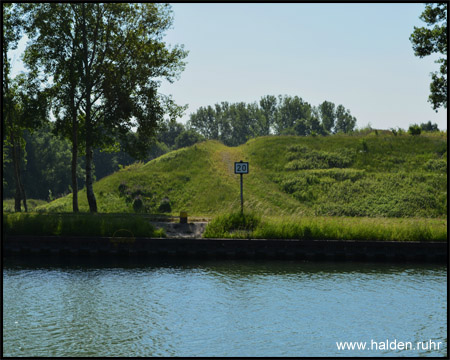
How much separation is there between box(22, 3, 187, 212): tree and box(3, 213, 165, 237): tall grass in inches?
436

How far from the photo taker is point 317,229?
3059cm

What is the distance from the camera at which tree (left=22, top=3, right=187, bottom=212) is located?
137 feet

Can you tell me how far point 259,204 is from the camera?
50.4 m

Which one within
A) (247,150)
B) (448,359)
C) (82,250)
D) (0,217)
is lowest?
(448,359)

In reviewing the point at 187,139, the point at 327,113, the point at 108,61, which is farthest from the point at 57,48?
the point at 327,113

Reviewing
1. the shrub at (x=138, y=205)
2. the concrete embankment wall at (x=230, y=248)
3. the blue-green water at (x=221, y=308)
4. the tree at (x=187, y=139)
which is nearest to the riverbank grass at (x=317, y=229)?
the concrete embankment wall at (x=230, y=248)

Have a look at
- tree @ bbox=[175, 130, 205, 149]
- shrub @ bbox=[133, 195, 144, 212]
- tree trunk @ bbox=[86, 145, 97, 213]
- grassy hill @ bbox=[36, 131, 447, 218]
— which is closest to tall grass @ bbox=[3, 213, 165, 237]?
tree trunk @ bbox=[86, 145, 97, 213]

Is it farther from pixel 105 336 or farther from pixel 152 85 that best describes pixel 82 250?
pixel 152 85

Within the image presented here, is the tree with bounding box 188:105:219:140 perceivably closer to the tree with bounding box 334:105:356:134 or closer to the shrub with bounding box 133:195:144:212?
the tree with bounding box 334:105:356:134

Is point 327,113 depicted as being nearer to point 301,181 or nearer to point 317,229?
point 301,181

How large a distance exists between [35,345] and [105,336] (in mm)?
2116

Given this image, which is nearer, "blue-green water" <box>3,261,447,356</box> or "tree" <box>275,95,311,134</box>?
"blue-green water" <box>3,261,447,356</box>

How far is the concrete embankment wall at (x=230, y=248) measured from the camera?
29.2 meters

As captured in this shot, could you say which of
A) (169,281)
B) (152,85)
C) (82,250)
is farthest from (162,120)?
(169,281)
